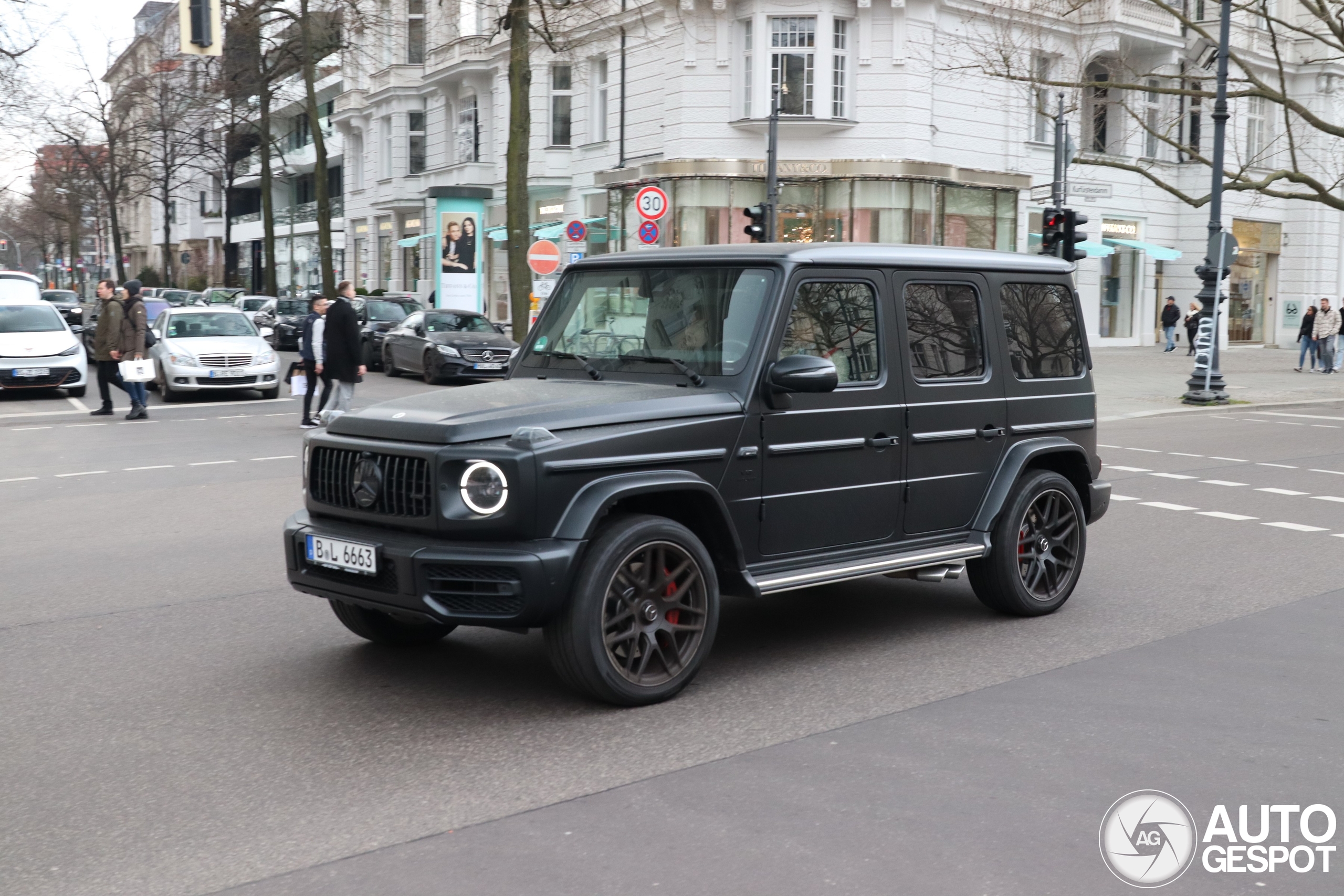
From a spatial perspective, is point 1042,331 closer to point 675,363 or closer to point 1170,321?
point 675,363

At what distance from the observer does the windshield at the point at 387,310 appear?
3123cm

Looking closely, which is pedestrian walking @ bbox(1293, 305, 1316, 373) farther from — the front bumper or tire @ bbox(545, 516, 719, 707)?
the front bumper

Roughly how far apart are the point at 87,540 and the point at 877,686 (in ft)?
20.0

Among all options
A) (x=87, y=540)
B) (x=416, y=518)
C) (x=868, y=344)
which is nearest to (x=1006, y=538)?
(x=868, y=344)

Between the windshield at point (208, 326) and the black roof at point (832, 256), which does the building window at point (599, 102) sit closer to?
the windshield at point (208, 326)

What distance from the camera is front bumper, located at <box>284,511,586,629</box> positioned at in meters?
4.91

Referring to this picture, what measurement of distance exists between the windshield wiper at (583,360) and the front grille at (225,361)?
16.2 metres

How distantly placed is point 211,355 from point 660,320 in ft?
55.5

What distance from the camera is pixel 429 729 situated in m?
5.04

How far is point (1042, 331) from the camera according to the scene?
23.4 feet

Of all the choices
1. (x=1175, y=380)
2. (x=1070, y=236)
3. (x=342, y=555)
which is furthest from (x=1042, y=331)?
(x=1175, y=380)

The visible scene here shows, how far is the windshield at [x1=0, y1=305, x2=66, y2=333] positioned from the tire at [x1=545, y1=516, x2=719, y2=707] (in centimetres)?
1943

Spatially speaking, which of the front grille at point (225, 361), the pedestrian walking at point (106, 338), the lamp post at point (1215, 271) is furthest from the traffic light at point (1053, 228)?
the pedestrian walking at point (106, 338)

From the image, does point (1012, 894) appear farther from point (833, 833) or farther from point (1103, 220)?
point (1103, 220)
